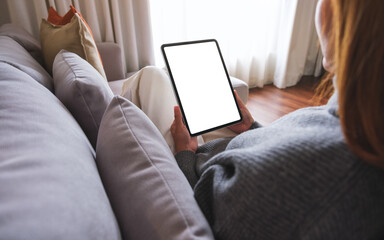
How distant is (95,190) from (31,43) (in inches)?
52.6

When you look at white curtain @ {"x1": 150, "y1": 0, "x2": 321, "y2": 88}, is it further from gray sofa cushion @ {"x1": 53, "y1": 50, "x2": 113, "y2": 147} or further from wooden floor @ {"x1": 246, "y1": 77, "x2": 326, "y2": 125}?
gray sofa cushion @ {"x1": 53, "y1": 50, "x2": 113, "y2": 147}

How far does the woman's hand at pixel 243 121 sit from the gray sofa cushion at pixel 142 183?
1.76ft

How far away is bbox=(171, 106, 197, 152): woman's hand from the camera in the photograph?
857 millimetres

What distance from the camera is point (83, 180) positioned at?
34cm

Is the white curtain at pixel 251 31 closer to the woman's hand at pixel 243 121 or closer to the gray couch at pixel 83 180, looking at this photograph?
the woman's hand at pixel 243 121

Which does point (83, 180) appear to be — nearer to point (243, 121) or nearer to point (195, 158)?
point (195, 158)

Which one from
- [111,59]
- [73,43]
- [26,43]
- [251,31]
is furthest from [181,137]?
[251,31]

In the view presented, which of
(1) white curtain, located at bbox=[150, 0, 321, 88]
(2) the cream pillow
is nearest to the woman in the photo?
(2) the cream pillow

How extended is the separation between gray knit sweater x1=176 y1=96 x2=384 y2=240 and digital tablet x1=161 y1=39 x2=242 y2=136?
456mm

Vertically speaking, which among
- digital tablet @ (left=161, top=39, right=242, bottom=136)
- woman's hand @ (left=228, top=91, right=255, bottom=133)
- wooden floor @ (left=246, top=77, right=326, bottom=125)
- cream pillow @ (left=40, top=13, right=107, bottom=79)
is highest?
cream pillow @ (left=40, top=13, right=107, bottom=79)

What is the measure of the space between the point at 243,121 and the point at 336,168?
676 mm

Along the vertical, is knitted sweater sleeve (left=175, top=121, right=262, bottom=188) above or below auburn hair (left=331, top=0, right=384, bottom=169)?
below

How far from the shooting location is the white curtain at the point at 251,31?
7.48 feet

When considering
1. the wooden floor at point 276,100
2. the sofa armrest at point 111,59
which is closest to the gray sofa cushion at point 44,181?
the sofa armrest at point 111,59
